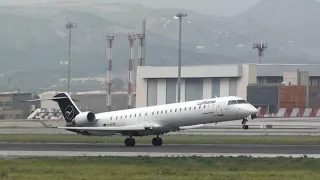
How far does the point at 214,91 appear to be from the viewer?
133250 mm

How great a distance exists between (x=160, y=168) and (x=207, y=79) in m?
97.0


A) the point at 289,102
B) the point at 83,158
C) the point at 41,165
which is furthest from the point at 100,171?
the point at 289,102

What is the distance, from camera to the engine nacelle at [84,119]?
63625 mm

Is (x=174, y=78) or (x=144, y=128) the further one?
(x=174, y=78)

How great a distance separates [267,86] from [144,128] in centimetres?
6559

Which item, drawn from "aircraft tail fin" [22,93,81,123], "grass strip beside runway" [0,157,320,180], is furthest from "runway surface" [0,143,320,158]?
"aircraft tail fin" [22,93,81,123]

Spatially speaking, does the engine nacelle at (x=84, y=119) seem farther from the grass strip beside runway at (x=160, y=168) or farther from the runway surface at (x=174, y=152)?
the grass strip beside runway at (x=160, y=168)

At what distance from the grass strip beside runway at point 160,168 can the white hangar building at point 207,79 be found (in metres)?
86.7

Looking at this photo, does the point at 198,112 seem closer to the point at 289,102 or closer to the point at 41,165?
the point at 41,165

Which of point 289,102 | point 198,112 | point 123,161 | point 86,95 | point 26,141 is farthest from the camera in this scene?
point 86,95

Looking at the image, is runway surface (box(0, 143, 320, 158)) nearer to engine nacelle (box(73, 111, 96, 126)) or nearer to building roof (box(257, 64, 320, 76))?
engine nacelle (box(73, 111, 96, 126))

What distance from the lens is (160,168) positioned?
3756cm

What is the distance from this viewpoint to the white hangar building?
12975 centimetres

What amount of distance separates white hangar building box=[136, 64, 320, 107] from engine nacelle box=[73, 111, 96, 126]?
65661 millimetres
